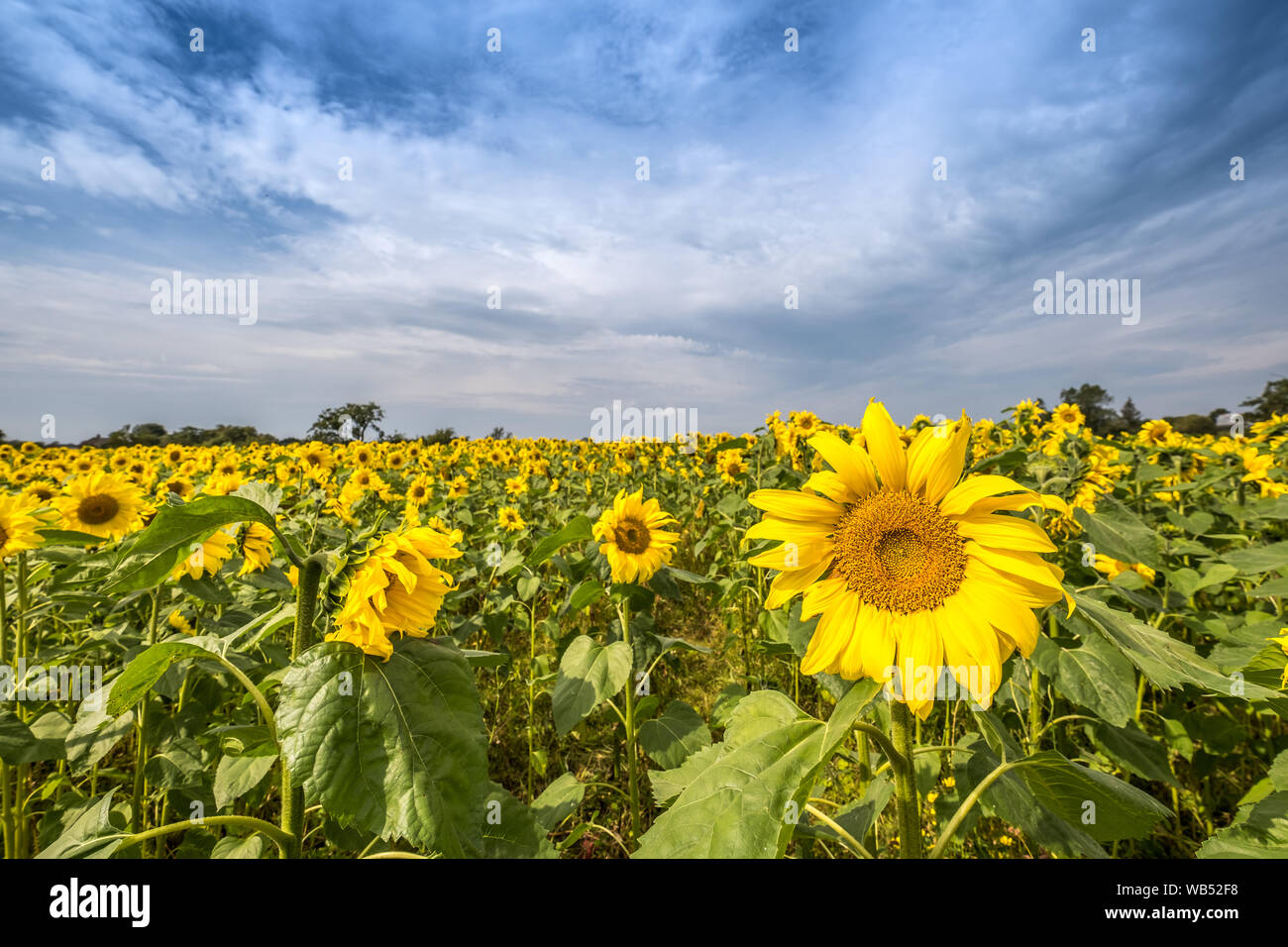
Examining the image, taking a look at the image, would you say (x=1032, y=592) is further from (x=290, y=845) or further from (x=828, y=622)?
(x=290, y=845)

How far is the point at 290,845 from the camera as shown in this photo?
3.97 feet

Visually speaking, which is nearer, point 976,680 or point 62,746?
point 976,680

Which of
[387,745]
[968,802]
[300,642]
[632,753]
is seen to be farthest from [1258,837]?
[632,753]

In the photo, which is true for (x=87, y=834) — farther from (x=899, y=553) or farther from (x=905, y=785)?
(x=899, y=553)

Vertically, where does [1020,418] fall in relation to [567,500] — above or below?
above

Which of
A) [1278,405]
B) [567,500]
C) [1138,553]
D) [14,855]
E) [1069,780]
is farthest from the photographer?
[1278,405]

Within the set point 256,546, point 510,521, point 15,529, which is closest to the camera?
point 256,546

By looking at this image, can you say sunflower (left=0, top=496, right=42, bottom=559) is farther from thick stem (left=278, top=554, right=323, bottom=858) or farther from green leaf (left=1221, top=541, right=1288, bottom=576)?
green leaf (left=1221, top=541, right=1288, bottom=576)

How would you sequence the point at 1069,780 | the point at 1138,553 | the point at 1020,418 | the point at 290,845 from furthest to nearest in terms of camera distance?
the point at 1020,418
the point at 1138,553
the point at 1069,780
the point at 290,845

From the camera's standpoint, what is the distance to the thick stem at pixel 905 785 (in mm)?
1356

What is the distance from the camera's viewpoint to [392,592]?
1313mm

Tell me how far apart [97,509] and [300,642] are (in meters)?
3.86
